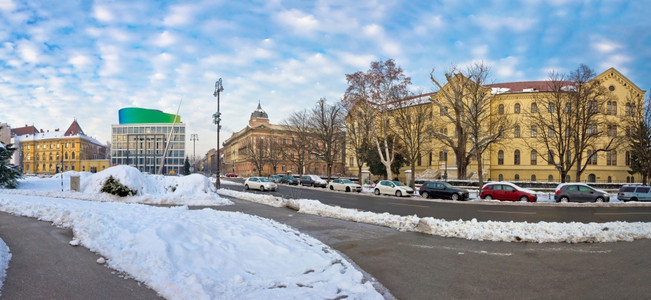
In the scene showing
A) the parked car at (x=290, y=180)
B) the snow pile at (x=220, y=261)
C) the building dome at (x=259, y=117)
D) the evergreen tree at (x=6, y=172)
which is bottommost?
the parked car at (x=290, y=180)

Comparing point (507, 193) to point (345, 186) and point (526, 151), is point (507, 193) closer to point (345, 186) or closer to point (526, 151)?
point (345, 186)

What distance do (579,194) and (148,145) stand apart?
11507cm

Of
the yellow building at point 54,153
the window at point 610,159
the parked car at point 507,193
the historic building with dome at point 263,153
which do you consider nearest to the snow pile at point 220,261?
the parked car at point 507,193

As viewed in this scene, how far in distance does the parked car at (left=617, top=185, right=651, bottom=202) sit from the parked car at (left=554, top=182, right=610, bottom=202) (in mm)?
4801

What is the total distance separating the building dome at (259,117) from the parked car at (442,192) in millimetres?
93478

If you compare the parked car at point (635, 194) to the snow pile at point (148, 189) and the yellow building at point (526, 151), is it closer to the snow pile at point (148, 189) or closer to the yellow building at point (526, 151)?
the yellow building at point (526, 151)

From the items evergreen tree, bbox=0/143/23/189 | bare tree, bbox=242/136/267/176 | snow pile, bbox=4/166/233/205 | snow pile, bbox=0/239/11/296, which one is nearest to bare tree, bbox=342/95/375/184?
snow pile, bbox=4/166/233/205

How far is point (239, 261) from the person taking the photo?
6.68 meters

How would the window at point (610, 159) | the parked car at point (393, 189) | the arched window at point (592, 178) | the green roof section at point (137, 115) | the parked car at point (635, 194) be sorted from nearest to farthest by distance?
1. the parked car at point (635, 194)
2. the parked car at point (393, 189)
3. the window at point (610, 159)
4. the arched window at point (592, 178)
5. the green roof section at point (137, 115)

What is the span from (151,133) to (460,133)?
10056 cm

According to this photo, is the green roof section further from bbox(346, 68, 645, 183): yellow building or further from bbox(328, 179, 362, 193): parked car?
bbox(328, 179, 362, 193): parked car

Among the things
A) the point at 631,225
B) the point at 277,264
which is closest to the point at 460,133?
the point at 631,225

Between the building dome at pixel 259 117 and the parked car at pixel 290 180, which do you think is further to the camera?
the building dome at pixel 259 117

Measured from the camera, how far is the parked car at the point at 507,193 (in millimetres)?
26281
